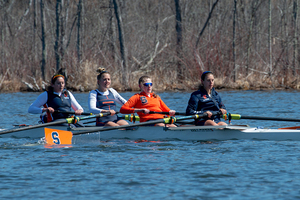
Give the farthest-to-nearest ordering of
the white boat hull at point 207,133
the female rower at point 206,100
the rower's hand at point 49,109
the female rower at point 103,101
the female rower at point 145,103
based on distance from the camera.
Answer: the female rower at point 103,101
the rower's hand at point 49,109
the female rower at point 145,103
the female rower at point 206,100
the white boat hull at point 207,133

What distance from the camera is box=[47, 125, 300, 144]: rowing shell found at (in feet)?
27.7

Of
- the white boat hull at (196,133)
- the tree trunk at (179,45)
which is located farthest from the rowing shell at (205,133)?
the tree trunk at (179,45)

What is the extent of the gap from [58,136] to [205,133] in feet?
8.87

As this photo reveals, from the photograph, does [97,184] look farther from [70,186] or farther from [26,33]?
[26,33]

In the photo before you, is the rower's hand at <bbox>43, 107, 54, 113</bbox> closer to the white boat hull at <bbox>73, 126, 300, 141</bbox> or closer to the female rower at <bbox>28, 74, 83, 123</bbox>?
the female rower at <bbox>28, 74, 83, 123</bbox>

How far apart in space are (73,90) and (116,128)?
48.6ft

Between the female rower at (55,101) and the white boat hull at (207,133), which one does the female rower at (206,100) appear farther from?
the female rower at (55,101)

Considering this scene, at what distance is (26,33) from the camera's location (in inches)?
1214

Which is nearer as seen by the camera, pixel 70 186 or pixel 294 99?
pixel 70 186

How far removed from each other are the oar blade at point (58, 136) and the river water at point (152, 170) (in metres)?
0.30

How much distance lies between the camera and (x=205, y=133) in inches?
342

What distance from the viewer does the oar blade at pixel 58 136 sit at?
8.69m

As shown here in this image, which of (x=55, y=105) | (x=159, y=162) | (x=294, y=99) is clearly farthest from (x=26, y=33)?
(x=159, y=162)

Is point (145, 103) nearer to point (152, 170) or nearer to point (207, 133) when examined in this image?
point (207, 133)
